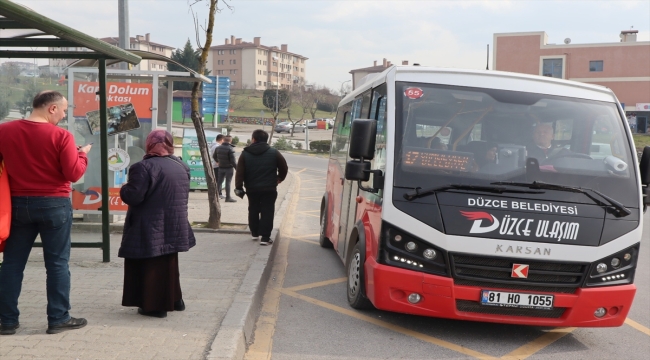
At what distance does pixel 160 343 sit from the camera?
502 centimetres

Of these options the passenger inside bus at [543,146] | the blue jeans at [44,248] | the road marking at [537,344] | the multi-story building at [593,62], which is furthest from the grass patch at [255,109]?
the blue jeans at [44,248]

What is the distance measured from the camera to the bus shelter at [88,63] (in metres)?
5.58

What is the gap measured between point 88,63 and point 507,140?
8.04 meters

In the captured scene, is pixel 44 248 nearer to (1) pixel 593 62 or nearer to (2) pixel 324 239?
(2) pixel 324 239

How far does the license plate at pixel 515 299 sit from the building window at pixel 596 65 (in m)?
69.2

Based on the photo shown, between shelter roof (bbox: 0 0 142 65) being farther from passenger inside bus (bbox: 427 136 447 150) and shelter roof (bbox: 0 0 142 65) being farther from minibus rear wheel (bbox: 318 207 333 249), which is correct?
minibus rear wheel (bbox: 318 207 333 249)

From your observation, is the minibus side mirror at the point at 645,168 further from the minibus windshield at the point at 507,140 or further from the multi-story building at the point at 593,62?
the multi-story building at the point at 593,62

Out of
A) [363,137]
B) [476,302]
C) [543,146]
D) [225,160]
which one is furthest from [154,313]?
[225,160]

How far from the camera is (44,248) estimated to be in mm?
5043

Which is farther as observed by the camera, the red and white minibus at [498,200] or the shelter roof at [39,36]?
the red and white minibus at [498,200]

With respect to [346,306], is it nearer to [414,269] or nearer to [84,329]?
[414,269]

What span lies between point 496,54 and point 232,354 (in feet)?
233

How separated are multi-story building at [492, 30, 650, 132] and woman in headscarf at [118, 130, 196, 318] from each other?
67.7 metres

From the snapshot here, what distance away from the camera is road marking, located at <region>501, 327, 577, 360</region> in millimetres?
5696
